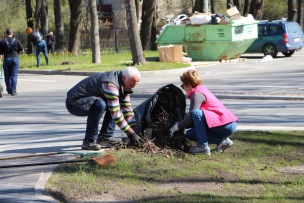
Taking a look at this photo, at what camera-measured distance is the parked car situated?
113ft

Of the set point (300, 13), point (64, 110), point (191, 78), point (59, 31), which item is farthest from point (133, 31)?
point (300, 13)

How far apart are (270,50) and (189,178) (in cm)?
2721

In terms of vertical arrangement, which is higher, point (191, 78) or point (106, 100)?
point (191, 78)

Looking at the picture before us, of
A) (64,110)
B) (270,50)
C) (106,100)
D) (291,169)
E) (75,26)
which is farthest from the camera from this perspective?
(75,26)

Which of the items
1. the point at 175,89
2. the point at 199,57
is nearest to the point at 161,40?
the point at 199,57

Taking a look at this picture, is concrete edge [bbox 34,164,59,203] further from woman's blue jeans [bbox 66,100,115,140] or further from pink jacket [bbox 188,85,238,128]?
pink jacket [bbox 188,85,238,128]

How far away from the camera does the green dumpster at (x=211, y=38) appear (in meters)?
31.2

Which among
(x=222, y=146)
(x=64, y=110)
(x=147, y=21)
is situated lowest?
(x=64, y=110)

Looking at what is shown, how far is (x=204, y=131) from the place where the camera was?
945 cm

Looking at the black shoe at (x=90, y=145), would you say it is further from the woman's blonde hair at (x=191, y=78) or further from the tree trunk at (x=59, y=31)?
the tree trunk at (x=59, y=31)

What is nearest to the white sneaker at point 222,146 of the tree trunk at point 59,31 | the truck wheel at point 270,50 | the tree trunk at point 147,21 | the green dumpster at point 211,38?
the green dumpster at point 211,38

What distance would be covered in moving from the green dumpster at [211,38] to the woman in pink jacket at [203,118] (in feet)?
71.5

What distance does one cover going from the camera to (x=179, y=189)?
788 cm

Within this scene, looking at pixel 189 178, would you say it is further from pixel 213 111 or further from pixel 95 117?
pixel 95 117
